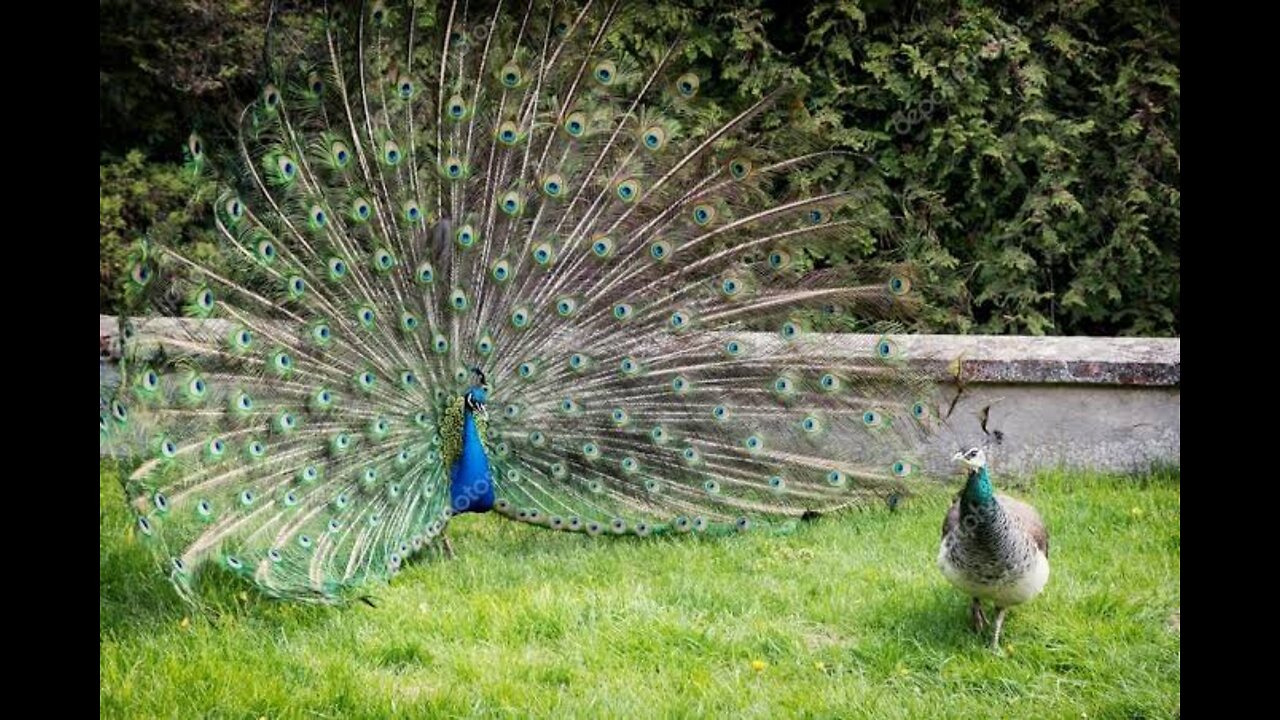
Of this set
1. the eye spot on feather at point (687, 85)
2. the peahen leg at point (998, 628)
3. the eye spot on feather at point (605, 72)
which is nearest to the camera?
the peahen leg at point (998, 628)

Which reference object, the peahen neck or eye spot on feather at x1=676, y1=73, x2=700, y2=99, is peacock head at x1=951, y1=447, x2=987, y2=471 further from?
eye spot on feather at x1=676, y1=73, x2=700, y2=99

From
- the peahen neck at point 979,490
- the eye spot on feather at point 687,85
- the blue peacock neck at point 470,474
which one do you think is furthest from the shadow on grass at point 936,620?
the eye spot on feather at point 687,85

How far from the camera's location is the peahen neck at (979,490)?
3.48m

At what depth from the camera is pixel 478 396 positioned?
4652 millimetres

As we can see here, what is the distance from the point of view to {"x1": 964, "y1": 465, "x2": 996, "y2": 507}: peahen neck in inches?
137

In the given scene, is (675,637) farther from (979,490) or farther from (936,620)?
(979,490)

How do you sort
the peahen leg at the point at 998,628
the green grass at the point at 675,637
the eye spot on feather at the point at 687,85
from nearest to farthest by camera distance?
the green grass at the point at 675,637 → the peahen leg at the point at 998,628 → the eye spot on feather at the point at 687,85

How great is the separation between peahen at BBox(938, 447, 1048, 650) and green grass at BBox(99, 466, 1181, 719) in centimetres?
24

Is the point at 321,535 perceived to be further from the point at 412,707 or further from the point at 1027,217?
the point at 1027,217

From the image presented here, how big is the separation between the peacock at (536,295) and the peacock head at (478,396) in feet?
0.03

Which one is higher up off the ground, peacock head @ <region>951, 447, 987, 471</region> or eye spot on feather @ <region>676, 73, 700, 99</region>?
eye spot on feather @ <region>676, 73, 700, 99</region>

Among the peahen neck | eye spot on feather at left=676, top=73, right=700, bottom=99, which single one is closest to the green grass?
the peahen neck

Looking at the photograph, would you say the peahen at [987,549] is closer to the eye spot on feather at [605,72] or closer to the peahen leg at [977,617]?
the peahen leg at [977,617]

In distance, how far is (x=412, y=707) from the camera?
338 cm
